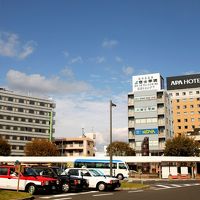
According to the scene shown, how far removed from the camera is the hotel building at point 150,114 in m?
94.1

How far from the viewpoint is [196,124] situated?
124m

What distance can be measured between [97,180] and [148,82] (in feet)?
246

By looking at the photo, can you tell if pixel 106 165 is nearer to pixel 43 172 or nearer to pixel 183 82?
pixel 43 172

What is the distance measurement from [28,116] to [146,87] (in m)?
38.3

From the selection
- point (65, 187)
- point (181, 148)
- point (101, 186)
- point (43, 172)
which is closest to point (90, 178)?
point (101, 186)

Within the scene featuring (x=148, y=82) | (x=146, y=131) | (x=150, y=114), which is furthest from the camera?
(x=148, y=82)

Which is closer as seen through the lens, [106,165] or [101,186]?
[101,186]

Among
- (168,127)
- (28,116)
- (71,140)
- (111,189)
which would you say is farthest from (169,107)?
(111,189)

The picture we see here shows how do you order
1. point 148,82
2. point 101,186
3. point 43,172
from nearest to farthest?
1. point 43,172
2. point 101,186
3. point 148,82

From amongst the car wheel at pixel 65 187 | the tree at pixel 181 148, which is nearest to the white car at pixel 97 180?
the car wheel at pixel 65 187

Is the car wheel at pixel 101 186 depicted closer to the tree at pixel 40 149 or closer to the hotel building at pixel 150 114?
the tree at pixel 40 149

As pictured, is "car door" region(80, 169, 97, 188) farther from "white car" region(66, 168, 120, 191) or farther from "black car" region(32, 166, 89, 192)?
"black car" region(32, 166, 89, 192)

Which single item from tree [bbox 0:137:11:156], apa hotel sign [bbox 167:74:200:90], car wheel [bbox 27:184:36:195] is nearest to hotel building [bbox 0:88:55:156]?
tree [bbox 0:137:11:156]

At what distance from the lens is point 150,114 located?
95938 millimetres
